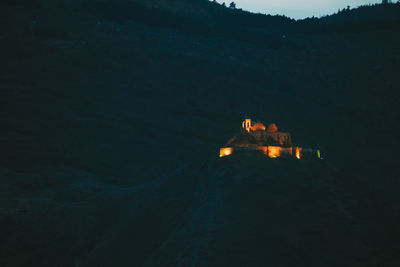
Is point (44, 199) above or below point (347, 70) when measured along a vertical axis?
below

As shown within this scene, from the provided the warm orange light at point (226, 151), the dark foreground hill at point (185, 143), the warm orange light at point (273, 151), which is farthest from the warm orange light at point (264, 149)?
the warm orange light at point (226, 151)

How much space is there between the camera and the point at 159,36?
179m

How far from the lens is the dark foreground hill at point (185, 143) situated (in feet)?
166

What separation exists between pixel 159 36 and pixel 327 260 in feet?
508

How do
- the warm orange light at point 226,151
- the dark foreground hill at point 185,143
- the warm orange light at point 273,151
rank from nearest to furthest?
1. the dark foreground hill at point 185,143
2. the warm orange light at point 273,151
3. the warm orange light at point 226,151

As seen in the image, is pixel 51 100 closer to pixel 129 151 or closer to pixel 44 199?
pixel 129 151

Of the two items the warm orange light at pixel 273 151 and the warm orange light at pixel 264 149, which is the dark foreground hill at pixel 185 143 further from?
the warm orange light at pixel 264 149

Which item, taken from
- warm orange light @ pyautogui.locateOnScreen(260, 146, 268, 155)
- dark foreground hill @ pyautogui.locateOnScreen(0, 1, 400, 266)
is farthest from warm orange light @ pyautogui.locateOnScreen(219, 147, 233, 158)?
warm orange light @ pyautogui.locateOnScreen(260, 146, 268, 155)

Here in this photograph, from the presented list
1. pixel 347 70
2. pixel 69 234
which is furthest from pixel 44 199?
pixel 347 70

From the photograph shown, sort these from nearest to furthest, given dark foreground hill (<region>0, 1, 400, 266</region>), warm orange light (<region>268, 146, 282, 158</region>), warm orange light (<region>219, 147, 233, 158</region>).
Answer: dark foreground hill (<region>0, 1, 400, 266</region>)
warm orange light (<region>268, 146, 282, 158</region>)
warm orange light (<region>219, 147, 233, 158</region>)

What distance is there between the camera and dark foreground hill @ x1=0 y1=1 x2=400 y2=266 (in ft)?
166

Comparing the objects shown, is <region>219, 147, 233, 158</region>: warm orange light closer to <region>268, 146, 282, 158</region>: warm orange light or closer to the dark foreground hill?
the dark foreground hill

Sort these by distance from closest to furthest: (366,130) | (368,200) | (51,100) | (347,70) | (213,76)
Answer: (368,200)
(51,100)
(366,130)
(213,76)
(347,70)

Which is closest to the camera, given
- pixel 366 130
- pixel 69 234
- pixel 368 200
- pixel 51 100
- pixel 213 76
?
pixel 69 234
